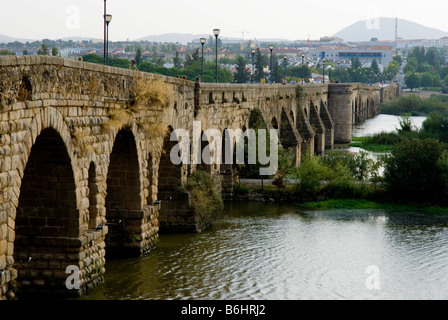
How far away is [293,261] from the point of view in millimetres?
22203

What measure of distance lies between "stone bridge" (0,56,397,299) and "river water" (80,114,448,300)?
1.00m

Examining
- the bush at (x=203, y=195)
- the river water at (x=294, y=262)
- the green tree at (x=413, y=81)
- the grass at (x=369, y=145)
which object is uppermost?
the green tree at (x=413, y=81)

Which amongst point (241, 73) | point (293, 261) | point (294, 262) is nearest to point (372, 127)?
point (241, 73)

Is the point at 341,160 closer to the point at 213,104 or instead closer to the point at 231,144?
the point at 231,144

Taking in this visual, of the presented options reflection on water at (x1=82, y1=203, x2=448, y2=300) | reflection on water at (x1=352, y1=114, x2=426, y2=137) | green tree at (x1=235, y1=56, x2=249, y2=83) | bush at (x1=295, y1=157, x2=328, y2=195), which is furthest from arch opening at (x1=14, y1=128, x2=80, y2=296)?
green tree at (x1=235, y1=56, x2=249, y2=83)

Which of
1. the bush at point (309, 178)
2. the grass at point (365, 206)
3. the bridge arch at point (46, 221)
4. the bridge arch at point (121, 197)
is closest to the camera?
the bridge arch at point (46, 221)

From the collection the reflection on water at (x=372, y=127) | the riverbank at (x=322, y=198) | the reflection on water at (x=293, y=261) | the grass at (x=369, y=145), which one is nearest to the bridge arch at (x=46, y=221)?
the reflection on water at (x=293, y=261)

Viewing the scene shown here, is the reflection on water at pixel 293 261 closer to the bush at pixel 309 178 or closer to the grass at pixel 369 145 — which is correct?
the bush at pixel 309 178

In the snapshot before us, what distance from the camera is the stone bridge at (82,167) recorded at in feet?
44.4

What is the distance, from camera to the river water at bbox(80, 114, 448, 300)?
742 inches

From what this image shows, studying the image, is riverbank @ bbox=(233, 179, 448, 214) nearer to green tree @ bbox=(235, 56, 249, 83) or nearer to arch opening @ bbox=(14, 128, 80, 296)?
arch opening @ bbox=(14, 128, 80, 296)

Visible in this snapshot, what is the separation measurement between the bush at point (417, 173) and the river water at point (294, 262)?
7.42ft

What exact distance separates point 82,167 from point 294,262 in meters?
7.42
